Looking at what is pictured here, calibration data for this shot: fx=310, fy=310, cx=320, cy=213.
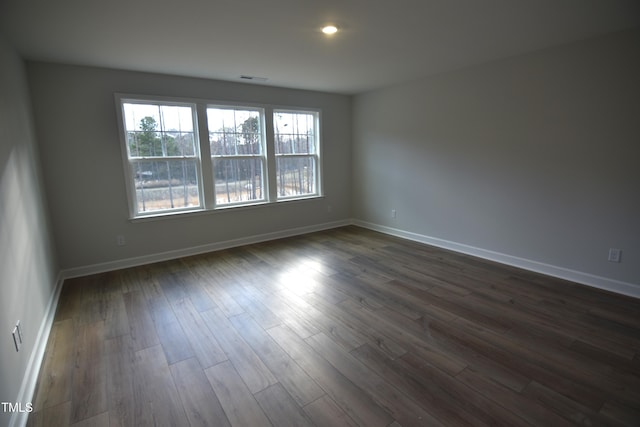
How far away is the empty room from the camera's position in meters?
1.84

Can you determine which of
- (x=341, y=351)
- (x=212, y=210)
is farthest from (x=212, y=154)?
(x=341, y=351)

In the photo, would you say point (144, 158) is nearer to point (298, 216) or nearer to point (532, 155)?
point (298, 216)

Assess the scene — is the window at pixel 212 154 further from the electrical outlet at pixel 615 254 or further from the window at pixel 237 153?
the electrical outlet at pixel 615 254

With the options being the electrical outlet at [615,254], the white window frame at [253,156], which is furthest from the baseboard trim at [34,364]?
the electrical outlet at [615,254]

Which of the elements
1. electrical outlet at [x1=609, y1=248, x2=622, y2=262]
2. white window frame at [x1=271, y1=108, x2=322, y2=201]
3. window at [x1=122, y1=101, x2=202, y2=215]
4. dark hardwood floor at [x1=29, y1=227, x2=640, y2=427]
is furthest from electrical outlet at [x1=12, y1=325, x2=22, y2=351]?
electrical outlet at [x1=609, y1=248, x2=622, y2=262]

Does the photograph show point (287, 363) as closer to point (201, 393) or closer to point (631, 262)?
point (201, 393)

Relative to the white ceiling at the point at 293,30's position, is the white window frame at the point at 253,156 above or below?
below

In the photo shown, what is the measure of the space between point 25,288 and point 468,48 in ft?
13.9

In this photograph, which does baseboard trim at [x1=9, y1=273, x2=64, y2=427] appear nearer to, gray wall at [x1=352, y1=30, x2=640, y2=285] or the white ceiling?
the white ceiling

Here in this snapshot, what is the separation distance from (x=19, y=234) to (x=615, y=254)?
4997 mm

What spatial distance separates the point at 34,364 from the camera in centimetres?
201

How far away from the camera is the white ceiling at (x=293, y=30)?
84.7 inches

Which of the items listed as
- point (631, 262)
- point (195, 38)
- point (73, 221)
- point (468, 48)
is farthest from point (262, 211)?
point (631, 262)

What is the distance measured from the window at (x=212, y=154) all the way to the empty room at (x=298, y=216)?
0.03 m
